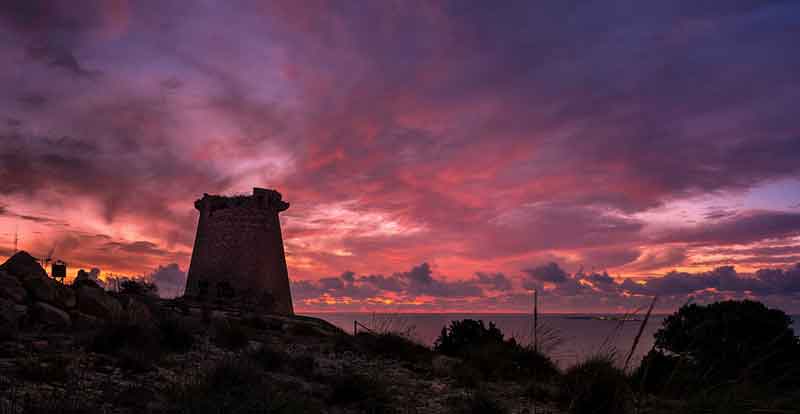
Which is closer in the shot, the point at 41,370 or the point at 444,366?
the point at 41,370

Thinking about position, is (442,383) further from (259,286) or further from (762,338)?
(259,286)

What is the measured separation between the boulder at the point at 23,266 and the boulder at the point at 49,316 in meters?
1.50

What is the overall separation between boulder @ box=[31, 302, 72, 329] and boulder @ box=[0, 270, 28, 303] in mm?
359

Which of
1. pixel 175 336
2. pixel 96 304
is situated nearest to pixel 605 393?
pixel 175 336

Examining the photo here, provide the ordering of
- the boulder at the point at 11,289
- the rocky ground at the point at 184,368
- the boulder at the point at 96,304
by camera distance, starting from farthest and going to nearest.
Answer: the boulder at the point at 96,304
the boulder at the point at 11,289
the rocky ground at the point at 184,368

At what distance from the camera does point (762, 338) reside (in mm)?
15312

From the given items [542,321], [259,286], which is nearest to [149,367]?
[542,321]

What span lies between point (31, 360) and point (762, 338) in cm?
1774

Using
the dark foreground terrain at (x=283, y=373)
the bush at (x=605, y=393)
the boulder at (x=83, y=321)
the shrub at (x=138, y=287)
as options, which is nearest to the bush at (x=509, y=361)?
the dark foreground terrain at (x=283, y=373)

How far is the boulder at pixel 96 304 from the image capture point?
1161 centimetres

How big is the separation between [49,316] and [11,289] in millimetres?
1025

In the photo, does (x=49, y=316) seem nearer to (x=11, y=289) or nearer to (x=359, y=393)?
(x=11, y=289)

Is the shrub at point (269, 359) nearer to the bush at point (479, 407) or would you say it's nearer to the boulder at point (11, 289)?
the bush at point (479, 407)

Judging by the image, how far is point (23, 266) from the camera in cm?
1177
